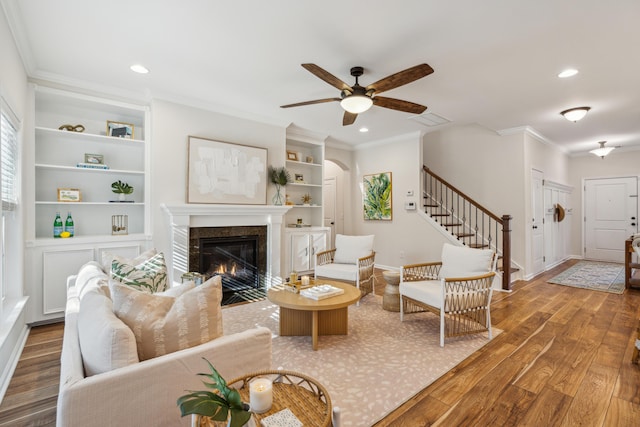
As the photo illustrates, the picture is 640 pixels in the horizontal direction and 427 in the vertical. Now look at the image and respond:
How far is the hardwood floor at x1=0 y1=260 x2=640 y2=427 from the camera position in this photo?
6.06 feet

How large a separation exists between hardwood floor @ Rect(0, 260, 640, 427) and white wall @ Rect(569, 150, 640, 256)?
5165 millimetres

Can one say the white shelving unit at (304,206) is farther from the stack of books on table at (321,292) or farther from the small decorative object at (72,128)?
the small decorative object at (72,128)

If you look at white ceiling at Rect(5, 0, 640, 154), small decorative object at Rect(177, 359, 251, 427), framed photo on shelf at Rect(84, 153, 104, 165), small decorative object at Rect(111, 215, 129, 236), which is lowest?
small decorative object at Rect(177, 359, 251, 427)

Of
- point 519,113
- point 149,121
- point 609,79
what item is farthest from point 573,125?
point 149,121

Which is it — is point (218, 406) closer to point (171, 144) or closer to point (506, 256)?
point (171, 144)

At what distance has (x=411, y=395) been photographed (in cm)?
205

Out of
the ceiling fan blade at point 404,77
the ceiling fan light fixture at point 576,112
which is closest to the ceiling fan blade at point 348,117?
the ceiling fan blade at point 404,77

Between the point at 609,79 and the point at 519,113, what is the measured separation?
3.83ft

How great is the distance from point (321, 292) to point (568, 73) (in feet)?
11.4

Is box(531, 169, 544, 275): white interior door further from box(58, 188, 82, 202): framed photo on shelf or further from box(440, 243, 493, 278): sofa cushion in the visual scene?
box(58, 188, 82, 202): framed photo on shelf

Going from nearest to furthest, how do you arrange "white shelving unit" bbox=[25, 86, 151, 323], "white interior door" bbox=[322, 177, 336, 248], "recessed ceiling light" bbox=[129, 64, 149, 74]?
"recessed ceiling light" bbox=[129, 64, 149, 74] → "white shelving unit" bbox=[25, 86, 151, 323] → "white interior door" bbox=[322, 177, 336, 248]

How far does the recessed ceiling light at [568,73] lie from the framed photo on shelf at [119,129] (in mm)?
5110

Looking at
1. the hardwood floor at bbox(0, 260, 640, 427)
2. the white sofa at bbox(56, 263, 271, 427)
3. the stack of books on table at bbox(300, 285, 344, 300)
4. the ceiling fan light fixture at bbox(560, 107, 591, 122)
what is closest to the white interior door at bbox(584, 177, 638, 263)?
the ceiling fan light fixture at bbox(560, 107, 591, 122)

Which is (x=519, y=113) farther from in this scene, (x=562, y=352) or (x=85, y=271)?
(x=85, y=271)
